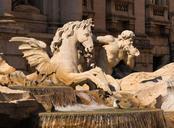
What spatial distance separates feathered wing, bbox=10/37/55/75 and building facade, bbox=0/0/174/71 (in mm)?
845

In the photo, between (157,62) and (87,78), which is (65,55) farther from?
(157,62)

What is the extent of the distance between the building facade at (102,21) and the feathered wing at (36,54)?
845 mm

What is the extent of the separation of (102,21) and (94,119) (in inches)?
567

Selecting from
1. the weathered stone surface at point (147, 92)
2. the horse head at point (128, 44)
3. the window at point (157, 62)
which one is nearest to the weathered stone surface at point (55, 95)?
Result: the weathered stone surface at point (147, 92)

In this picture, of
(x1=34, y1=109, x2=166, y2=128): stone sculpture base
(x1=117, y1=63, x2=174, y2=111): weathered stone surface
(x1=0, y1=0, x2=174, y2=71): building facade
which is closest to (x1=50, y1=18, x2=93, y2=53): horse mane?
(x1=0, y1=0, x2=174, y2=71): building facade

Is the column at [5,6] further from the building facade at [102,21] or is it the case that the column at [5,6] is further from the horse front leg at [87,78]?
the horse front leg at [87,78]

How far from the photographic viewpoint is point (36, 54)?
20.0 meters

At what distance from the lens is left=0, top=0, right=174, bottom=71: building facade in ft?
70.1

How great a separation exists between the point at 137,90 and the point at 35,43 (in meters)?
3.59

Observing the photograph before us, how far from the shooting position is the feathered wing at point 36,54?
1991 centimetres

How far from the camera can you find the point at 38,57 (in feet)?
65.6

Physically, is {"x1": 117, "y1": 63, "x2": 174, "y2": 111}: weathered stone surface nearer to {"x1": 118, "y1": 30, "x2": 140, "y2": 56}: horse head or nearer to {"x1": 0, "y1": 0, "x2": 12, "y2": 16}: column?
{"x1": 118, "y1": 30, "x2": 140, "y2": 56}: horse head

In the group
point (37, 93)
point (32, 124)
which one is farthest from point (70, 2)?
point (32, 124)

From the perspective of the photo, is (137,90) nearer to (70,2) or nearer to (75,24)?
(75,24)
